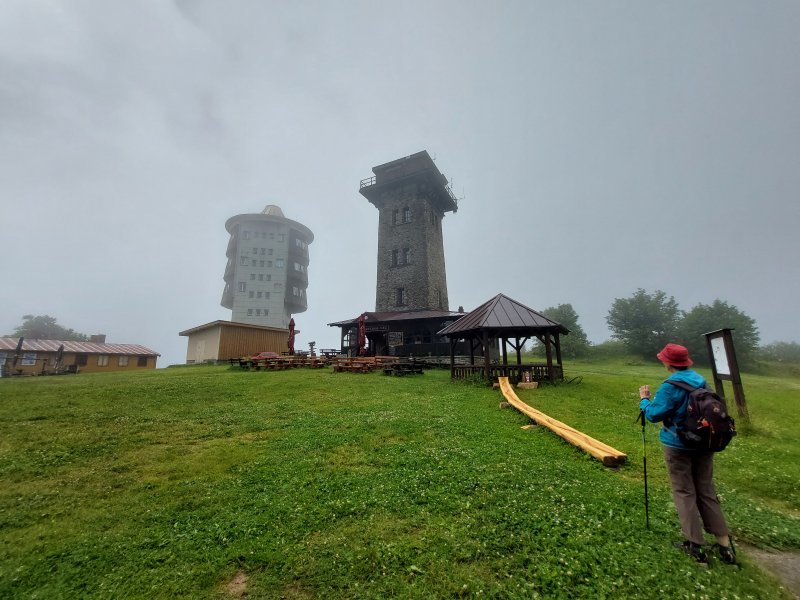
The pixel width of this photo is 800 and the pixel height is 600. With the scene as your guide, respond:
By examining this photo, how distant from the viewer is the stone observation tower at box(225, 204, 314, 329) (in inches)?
2899

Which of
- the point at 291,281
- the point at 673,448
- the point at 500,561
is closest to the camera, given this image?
the point at 500,561

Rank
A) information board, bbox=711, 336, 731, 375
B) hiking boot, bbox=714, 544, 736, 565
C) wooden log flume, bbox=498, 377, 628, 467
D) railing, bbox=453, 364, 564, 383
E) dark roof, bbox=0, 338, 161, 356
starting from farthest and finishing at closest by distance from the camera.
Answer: dark roof, bbox=0, 338, 161, 356 → railing, bbox=453, 364, 564, 383 → information board, bbox=711, 336, 731, 375 → wooden log flume, bbox=498, 377, 628, 467 → hiking boot, bbox=714, 544, 736, 565

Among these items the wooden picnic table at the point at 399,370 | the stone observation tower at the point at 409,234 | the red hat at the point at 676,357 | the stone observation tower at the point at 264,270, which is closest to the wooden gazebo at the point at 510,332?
the wooden picnic table at the point at 399,370

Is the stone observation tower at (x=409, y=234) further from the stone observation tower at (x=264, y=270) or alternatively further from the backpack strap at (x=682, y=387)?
the stone observation tower at (x=264, y=270)

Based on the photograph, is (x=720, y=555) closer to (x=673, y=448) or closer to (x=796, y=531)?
(x=673, y=448)

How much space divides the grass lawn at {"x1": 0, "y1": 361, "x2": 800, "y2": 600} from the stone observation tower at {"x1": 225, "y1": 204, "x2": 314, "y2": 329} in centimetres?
6540

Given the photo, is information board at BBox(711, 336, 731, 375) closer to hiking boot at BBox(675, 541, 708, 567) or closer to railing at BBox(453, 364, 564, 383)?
hiking boot at BBox(675, 541, 708, 567)

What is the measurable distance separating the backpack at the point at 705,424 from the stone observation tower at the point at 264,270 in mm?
74954

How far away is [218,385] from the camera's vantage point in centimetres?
1703

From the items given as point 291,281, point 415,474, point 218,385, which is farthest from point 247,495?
point 291,281

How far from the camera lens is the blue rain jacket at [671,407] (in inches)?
173

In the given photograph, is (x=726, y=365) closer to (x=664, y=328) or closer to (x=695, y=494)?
(x=695, y=494)

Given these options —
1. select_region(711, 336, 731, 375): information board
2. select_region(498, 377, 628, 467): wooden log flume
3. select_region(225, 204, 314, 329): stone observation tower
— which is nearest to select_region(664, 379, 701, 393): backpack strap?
select_region(498, 377, 628, 467): wooden log flume

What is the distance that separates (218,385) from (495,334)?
48.1 ft
